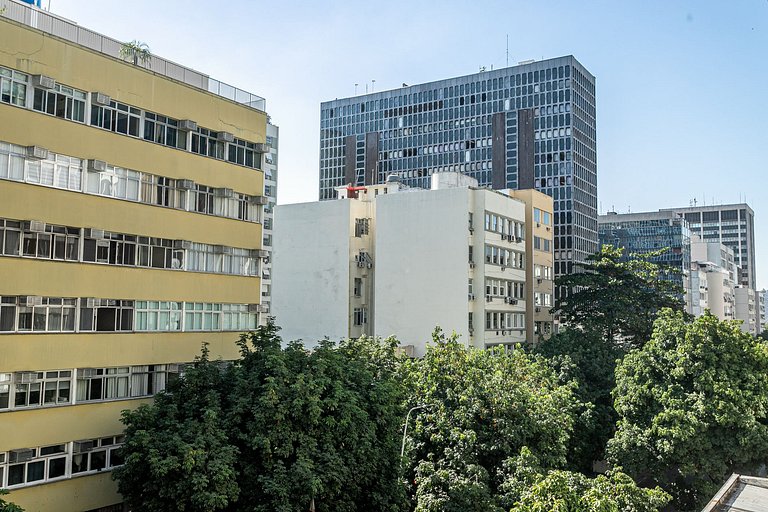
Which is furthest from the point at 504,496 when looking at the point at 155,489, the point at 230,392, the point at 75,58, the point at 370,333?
the point at 370,333

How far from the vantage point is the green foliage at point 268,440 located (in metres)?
20.2

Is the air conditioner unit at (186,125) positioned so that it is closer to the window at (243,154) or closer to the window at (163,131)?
the window at (163,131)

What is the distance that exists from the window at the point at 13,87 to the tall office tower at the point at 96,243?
0.04 metres

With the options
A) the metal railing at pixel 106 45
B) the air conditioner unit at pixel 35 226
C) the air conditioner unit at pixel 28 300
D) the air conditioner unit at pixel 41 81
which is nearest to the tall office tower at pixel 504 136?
the metal railing at pixel 106 45

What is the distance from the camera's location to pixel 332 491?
2211cm

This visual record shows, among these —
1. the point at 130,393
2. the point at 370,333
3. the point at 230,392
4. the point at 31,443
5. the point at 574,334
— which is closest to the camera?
the point at 31,443

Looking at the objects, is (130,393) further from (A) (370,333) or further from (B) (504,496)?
(A) (370,333)

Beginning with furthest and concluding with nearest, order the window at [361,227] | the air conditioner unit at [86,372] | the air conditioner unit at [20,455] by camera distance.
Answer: the window at [361,227], the air conditioner unit at [86,372], the air conditioner unit at [20,455]

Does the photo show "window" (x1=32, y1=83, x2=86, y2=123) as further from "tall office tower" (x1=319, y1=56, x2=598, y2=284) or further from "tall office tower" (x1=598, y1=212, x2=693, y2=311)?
"tall office tower" (x1=598, y1=212, x2=693, y2=311)

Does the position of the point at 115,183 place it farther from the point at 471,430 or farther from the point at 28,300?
the point at 471,430

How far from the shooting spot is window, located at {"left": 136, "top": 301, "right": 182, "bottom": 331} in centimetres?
2552

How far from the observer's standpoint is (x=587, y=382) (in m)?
38.5

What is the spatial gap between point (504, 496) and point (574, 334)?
1771 centimetres

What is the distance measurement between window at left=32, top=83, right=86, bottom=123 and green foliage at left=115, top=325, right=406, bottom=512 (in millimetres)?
9320
